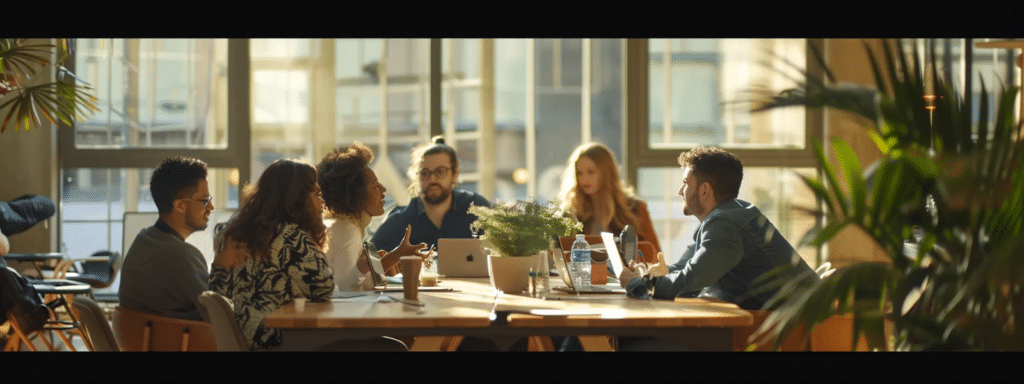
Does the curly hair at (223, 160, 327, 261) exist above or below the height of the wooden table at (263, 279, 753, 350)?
above

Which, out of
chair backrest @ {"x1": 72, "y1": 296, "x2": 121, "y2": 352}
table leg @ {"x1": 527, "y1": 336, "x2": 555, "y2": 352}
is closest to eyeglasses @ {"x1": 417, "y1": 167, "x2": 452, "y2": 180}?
table leg @ {"x1": 527, "y1": 336, "x2": 555, "y2": 352}

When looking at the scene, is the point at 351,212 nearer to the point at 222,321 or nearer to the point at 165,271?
the point at 165,271

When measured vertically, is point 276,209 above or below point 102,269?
above

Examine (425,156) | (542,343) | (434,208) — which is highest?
(425,156)

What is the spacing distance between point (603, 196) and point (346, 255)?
1834mm

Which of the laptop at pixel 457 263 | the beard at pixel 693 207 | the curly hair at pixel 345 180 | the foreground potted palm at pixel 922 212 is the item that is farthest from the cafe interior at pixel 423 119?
the foreground potted palm at pixel 922 212

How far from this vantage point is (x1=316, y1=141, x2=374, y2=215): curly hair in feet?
13.1

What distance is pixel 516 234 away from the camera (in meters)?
3.58

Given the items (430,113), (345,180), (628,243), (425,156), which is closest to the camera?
(628,243)

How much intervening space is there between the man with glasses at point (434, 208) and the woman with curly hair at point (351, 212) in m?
0.90

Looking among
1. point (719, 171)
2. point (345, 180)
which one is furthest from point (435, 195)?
point (719, 171)

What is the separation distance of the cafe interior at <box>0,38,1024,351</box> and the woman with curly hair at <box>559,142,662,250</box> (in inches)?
45.1

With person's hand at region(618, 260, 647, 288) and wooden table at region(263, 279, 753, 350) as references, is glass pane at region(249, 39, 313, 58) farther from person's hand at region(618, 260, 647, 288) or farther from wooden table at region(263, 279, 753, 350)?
wooden table at region(263, 279, 753, 350)
